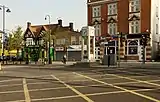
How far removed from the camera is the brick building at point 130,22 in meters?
51.6

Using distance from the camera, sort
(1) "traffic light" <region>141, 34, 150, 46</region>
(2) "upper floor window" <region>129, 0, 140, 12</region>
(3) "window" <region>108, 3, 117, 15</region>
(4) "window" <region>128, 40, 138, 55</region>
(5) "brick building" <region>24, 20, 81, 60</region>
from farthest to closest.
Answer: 1. (5) "brick building" <region>24, 20, 81, 60</region>
2. (3) "window" <region>108, 3, 117, 15</region>
3. (4) "window" <region>128, 40, 138, 55</region>
4. (2) "upper floor window" <region>129, 0, 140, 12</region>
5. (1) "traffic light" <region>141, 34, 150, 46</region>

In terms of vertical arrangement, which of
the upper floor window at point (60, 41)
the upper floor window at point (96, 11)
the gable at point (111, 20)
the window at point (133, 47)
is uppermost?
the upper floor window at point (96, 11)

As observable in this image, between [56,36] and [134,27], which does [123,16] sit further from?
[56,36]

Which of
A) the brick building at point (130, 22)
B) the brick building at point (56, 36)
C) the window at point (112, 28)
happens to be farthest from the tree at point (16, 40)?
the window at point (112, 28)

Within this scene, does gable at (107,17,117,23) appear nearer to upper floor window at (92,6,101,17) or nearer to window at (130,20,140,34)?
upper floor window at (92,6,101,17)

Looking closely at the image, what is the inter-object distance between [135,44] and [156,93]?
39.6m

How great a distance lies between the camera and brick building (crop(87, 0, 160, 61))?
51.6 metres

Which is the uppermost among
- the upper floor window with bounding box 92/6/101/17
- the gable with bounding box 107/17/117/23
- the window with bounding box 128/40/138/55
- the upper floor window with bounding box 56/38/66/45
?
the upper floor window with bounding box 92/6/101/17

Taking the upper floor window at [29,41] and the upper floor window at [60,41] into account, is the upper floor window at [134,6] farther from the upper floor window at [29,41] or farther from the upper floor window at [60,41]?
the upper floor window at [29,41]

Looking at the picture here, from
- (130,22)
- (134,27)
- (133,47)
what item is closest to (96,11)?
(130,22)

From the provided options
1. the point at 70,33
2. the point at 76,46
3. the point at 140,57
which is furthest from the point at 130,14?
the point at 70,33

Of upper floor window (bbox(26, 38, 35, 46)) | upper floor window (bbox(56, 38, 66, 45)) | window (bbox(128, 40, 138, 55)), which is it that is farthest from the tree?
window (bbox(128, 40, 138, 55))

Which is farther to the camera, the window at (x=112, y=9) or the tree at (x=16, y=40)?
the tree at (x=16, y=40)

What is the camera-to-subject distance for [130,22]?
53406 millimetres
